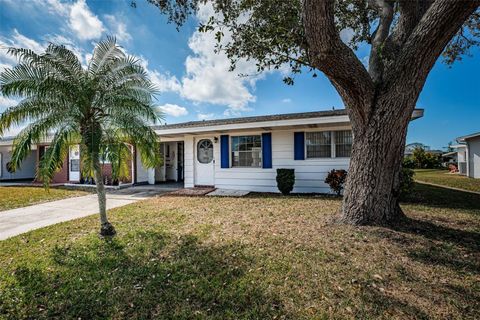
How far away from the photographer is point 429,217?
5.34 meters

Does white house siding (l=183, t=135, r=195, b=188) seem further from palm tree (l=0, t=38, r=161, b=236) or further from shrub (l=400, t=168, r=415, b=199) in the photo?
shrub (l=400, t=168, r=415, b=199)

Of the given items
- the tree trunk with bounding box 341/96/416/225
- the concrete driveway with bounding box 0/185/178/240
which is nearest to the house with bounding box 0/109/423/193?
the concrete driveway with bounding box 0/185/178/240

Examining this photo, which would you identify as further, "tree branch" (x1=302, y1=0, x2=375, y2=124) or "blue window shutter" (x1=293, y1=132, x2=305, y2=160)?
"blue window shutter" (x1=293, y1=132, x2=305, y2=160)

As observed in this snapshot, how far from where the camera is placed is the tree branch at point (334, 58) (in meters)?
3.63

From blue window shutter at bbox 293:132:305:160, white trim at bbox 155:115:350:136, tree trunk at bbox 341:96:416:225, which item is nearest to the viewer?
tree trunk at bbox 341:96:416:225

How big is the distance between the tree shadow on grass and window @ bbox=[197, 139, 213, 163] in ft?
23.6

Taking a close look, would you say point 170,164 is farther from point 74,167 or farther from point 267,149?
point 267,149

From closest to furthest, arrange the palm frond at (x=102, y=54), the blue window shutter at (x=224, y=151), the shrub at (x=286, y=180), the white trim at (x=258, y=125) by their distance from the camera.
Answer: the palm frond at (x=102, y=54) → the white trim at (x=258, y=125) → the shrub at (x=286, y=180) → the blue window shutter at (x=224, y=151)

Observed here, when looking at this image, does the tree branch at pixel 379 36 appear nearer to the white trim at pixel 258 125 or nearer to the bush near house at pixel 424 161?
the white trim at pixel 258 125

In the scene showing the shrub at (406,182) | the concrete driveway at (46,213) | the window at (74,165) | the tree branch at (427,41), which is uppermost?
the tree branch at (427,41)

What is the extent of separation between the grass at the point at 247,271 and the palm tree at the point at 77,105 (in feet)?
3.95

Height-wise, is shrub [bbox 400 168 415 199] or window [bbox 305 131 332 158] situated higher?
window [bbox 305 131 332 158]

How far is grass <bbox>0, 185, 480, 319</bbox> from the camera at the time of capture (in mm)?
2443

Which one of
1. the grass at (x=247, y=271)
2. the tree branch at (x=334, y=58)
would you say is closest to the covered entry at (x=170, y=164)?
the grass at (x=247, y=271)
